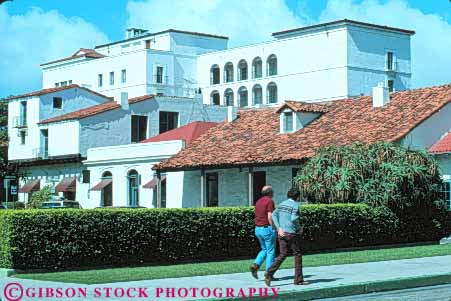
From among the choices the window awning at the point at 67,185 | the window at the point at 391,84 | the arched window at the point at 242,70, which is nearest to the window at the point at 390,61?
the window at the point at 391,84

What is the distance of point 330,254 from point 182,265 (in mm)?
5140

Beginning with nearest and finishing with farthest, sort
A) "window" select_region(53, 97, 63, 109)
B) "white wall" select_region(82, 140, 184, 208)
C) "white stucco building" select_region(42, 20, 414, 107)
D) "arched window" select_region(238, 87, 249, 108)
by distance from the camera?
1. "white wall" select_region(82, 140, 184, 208)
2. "window" select_region(53, 97, 63, 109)
3. "white stucco building" select_region(42, 20, 414, 107)
4. "arched window" select_region(238, 87, 249, 108)

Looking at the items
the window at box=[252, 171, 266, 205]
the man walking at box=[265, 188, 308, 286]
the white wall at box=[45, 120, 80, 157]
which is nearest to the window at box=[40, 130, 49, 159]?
the white wall at box=[45, 120, 80, 157]

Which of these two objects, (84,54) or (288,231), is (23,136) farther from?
(288,231)

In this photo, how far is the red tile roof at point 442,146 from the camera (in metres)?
36.0

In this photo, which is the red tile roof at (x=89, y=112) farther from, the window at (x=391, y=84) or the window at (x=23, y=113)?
the window at (x=391, y=84)

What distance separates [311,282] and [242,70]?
293ft

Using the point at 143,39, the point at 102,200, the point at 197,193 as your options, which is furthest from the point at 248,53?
the point at 197,193

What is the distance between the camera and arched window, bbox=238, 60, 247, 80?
348 ft

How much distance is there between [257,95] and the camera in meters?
106

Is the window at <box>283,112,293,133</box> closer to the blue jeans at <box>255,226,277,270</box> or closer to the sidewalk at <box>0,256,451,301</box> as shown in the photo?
the sidewalk at <box>0,256,451,301</box>

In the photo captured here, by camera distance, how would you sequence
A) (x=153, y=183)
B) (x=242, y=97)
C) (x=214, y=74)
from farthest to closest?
(x=214, y=74), (x=242, y=97), (x=153, y=183)

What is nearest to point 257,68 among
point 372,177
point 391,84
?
point 391,84

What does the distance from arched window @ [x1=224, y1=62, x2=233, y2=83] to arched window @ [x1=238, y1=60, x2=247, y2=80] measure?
1.57 meters
